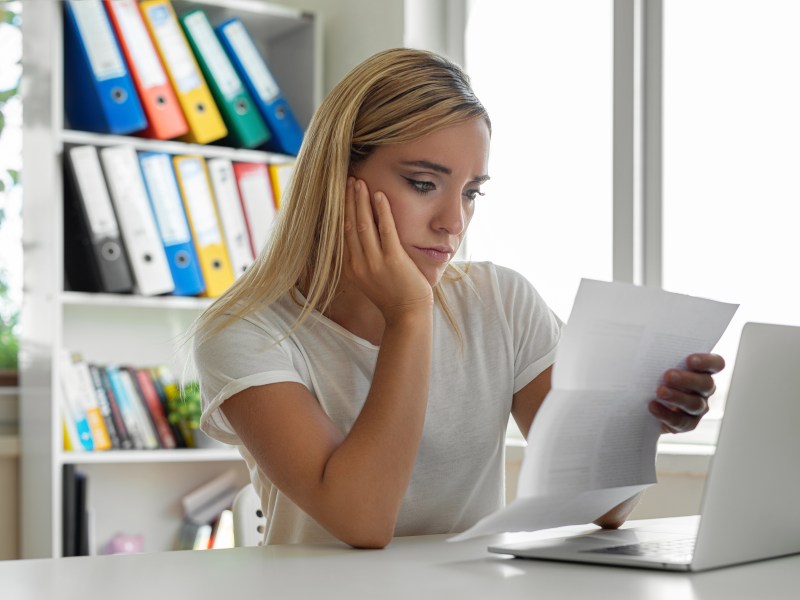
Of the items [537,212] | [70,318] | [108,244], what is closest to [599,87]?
[537,212]

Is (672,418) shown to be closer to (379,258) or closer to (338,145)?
(379,258)

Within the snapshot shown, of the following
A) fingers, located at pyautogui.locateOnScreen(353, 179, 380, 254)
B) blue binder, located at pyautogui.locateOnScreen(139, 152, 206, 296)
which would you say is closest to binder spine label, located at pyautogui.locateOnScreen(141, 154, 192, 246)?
blue binder, located at pyautogui.locateOnScreen(139, 152, 206, 296)

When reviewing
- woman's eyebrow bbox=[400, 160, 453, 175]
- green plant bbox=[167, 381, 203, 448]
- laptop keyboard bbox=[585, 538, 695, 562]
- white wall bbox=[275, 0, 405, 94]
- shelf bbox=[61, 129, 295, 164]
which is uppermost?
white wall bbox=[275, 0, 405, 94]

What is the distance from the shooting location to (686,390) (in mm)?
986

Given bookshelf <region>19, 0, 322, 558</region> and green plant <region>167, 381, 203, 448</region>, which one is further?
green plant <region>167, 381, 203, 448</region>

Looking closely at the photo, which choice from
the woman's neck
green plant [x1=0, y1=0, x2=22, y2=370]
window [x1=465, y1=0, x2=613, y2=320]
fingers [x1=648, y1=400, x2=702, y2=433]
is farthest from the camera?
green plant [x1=0, y1=0, x2=22, y2=370]

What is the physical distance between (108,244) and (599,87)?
4.01 ft

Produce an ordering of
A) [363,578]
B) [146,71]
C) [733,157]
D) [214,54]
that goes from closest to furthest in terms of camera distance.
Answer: [363,578] → [733,157] → [146,71] → [214,54]

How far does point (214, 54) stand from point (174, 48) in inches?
4.3

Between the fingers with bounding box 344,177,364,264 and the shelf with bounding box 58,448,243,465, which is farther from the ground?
the fingers with bounding box 344,177,364,264

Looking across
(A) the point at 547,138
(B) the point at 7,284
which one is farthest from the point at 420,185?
(B) the point at 7,284

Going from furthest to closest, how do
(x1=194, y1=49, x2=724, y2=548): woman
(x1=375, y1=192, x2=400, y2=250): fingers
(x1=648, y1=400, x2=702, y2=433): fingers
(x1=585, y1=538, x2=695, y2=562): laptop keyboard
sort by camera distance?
(x1=375, y1=192, x2=400, y2=250): fingers
(x1=194, y1=49, x2=724, y2=548): woman
(x1=648, y1=400, x2=702, y2=433): fingers
(x1=585, y1=538, x2=695, y2=562): laptop keyboard

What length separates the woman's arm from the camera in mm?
1038

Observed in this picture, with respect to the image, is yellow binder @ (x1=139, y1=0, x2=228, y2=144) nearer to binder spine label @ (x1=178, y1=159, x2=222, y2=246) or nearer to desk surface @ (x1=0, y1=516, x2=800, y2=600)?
binder spine label @ (x1=178, y1=159, x2=222, y2=246)
